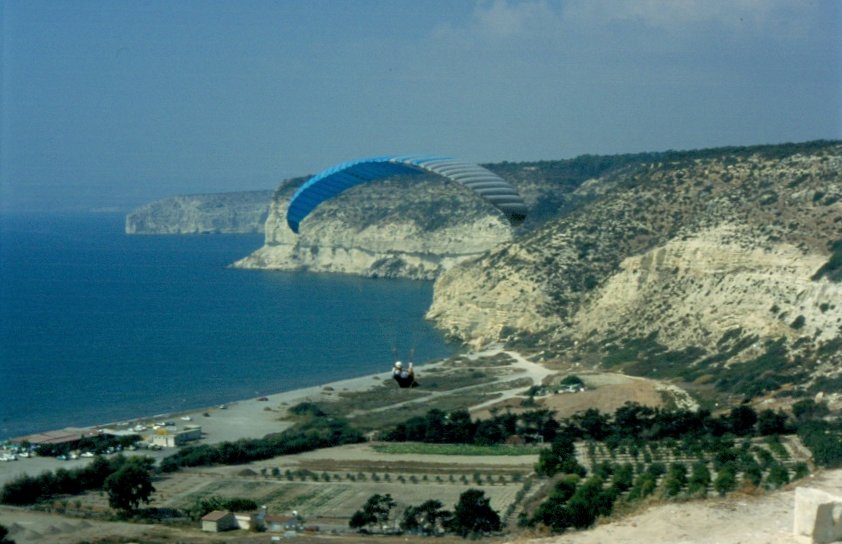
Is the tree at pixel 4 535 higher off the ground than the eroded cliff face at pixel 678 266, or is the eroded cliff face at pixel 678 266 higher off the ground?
the eroded cliff face at pixel 678 266

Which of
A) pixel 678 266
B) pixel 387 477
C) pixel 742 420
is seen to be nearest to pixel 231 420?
pixel 387 477

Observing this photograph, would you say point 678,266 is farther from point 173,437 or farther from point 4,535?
point 4,535

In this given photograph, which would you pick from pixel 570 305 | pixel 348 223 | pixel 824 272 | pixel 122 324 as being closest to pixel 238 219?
pixel 348 223

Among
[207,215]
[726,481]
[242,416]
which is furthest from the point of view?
[207,215]

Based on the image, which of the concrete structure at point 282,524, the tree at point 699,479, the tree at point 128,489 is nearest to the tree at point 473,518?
the concrete structure at point 282,524

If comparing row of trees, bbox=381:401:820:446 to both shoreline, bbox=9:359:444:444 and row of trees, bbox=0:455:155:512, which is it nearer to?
shoreline, bbox=9:359:444:444

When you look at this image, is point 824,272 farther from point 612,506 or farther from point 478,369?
point 612,506

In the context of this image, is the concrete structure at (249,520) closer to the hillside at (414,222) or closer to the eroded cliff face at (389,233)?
the hillside at (414,222)
